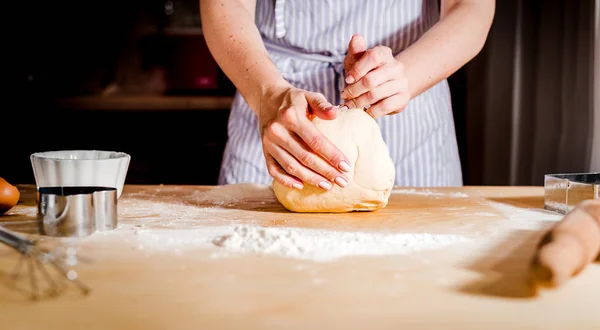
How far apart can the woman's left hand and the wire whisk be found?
23.4 inches

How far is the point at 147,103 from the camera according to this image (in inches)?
127

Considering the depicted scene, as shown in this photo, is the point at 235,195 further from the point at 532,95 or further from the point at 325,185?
the point at 532,95

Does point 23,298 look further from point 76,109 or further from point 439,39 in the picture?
point 76,109

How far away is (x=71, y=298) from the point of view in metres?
0.60

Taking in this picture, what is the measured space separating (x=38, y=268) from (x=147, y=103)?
8.67 ft

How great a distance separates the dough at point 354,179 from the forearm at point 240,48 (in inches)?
6.7

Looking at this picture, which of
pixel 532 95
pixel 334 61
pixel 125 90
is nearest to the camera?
pixel 334 61

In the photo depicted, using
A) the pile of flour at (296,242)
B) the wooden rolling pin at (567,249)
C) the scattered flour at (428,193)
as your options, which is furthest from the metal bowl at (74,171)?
the wooden rolling pin at (567,249)

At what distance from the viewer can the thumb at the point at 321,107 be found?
991 mm

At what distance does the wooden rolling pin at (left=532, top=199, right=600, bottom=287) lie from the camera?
0.59 m

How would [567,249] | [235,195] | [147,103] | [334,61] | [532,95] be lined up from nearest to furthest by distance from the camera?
1. [567,249]
2. [235,195]
3. [334,61]
4. [532,95]
5. [147,103]

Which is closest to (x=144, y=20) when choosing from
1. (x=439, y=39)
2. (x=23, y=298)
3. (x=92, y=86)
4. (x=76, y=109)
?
(x=92, y=86)

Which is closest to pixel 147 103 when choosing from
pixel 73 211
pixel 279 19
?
pixel 279 19

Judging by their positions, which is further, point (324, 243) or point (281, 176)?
point (281, 176)
